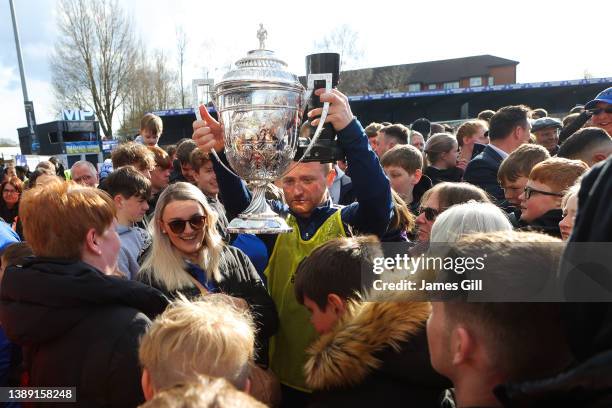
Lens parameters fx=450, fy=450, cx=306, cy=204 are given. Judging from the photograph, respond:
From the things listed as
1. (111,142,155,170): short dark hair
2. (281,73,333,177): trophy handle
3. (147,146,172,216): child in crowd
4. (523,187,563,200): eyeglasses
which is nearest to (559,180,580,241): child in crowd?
(523,187,563,200): eyeglasses

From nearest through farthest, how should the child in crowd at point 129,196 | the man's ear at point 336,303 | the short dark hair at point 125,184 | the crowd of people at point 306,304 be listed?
the crowd of people at point 306,304, the man's ear at point 336,303, the child in crowd at point 129,196, the short dark hair at point 125,184

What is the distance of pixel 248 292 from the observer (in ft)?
6.68

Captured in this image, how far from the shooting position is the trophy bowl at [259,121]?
1.48 metres

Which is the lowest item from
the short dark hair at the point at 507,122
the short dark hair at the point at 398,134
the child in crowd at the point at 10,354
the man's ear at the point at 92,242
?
the child in crowd at the point at 10,354

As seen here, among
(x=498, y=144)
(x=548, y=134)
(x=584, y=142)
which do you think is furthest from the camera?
(x=548, y=134)

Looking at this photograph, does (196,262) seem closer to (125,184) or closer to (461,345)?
(125,184)

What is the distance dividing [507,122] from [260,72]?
9.57 feet

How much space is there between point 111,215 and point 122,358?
563 mm

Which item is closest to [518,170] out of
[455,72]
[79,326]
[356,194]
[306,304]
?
[356,194]

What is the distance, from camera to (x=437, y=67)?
154ft

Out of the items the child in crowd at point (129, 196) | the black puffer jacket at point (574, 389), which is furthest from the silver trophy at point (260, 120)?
the child in crowd at point (129, 196)

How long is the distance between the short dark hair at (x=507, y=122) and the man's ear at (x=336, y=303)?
2784 mm

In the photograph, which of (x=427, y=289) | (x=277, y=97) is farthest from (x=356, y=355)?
(x=277, y=97)

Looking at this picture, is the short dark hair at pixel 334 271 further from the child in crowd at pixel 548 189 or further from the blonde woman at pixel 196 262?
the child in crowd at pixel 548 189
